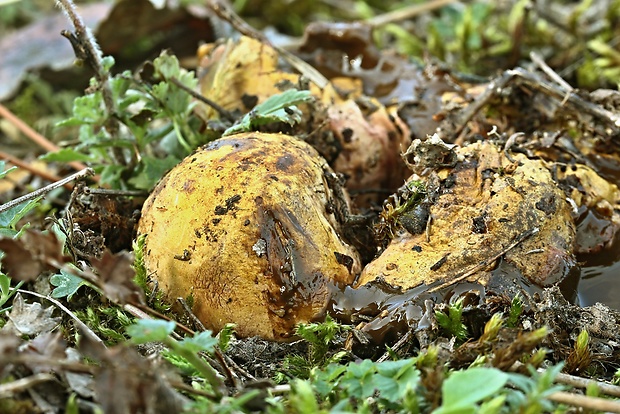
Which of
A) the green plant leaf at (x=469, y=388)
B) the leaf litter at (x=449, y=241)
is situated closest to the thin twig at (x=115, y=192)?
the leaf litter at (x=449, y=241)

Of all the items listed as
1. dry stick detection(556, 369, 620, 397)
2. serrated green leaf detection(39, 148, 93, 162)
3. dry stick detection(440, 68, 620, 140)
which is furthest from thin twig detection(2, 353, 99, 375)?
dry stick detection(440, 68, 620, 140)

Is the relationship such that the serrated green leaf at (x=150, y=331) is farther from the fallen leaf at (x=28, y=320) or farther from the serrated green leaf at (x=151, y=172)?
the serrated green leaf at (x=151, y=172)

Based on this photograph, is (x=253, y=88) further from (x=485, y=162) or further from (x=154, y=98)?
(x=485, y=162)

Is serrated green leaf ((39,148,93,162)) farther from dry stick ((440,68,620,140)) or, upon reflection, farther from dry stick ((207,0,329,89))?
dry stick ((440,68,620,140))

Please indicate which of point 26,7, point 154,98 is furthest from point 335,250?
point 26,7

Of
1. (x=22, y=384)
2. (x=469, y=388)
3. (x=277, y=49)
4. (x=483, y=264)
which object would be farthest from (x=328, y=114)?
(x=22, y=384)

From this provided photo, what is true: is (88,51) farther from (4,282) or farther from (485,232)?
(485,232)
